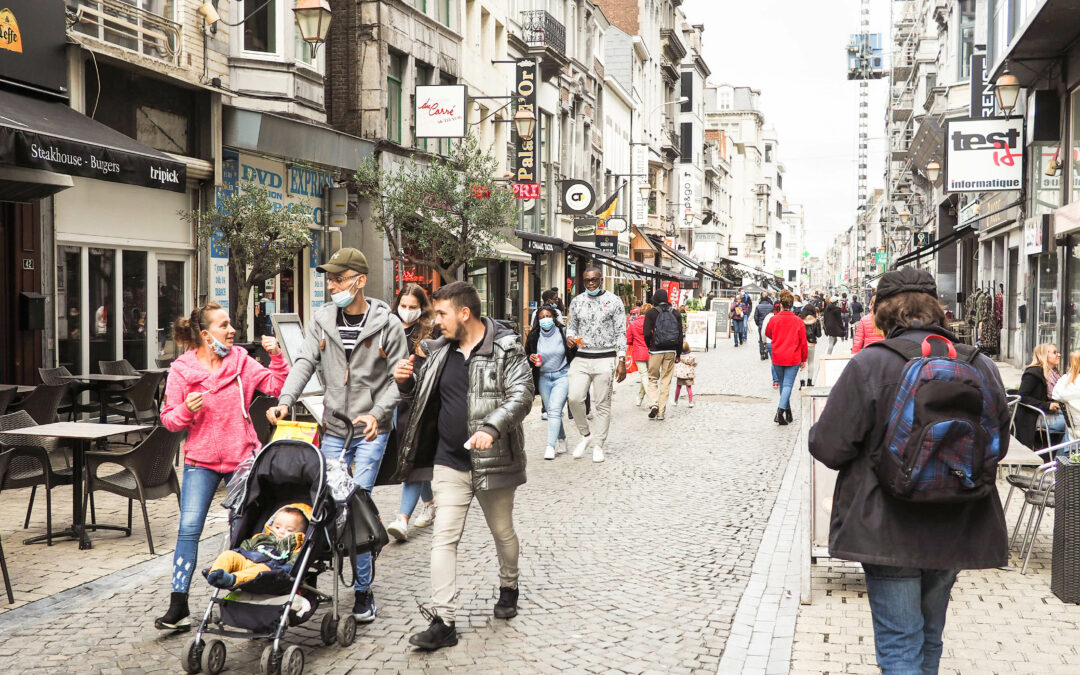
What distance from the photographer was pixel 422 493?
334 inches

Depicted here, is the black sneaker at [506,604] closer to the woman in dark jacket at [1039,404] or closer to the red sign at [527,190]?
the woman in dark jacket at [1039,404]

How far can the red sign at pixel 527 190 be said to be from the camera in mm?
30516

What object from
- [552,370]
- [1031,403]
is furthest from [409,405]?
[1031,403]

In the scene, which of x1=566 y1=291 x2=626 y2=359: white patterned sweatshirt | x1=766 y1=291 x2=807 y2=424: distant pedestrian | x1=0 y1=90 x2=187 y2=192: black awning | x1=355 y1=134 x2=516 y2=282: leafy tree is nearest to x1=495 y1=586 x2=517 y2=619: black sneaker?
x1=566 y1=291 x2=626 y2=359: white patterned sweatshirt

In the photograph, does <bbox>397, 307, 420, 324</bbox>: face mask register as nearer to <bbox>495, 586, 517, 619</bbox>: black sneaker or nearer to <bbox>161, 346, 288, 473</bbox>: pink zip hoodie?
<bbox>161, 346, 288, 473</bbox>: pink zip hoodie

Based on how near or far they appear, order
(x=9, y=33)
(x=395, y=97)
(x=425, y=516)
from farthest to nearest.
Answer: (x=395, y=97) < (x=9, y=33) < (x=425, y=516)

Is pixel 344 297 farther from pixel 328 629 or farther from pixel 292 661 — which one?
pixel 292 661

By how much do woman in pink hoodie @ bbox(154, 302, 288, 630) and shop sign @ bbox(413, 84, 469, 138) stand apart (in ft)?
59.1

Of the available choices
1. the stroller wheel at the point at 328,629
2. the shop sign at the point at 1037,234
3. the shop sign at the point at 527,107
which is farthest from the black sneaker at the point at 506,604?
the shop sign at the point at 527,107

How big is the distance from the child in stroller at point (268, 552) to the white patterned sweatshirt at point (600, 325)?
275 inches

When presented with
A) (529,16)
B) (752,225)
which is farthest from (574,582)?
(752,225)

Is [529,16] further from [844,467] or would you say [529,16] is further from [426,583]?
[844,467]

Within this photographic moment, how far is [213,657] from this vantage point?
4.89 meters

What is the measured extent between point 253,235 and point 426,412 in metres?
10.5
